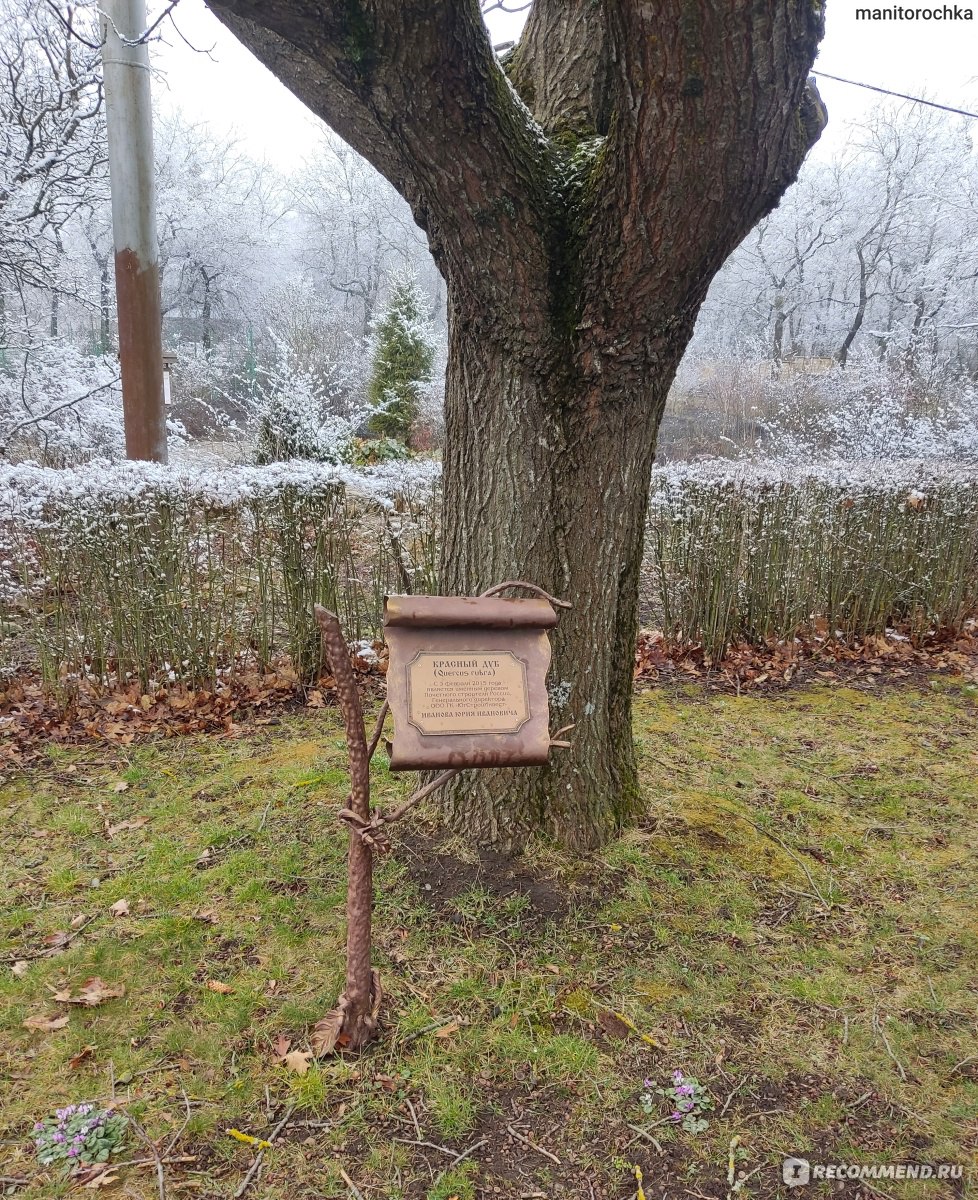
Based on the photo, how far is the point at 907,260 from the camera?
784 inches

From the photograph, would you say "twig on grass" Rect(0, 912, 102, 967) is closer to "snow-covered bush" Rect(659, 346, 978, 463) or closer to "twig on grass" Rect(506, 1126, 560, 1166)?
"twig on grass" Rect(506, 1126, 560, 1166)

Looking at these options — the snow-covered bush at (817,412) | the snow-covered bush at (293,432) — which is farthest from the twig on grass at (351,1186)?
the snow-covered bush at (817,412)

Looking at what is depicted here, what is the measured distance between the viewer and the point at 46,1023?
6.84ft

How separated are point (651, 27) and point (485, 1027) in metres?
2.56

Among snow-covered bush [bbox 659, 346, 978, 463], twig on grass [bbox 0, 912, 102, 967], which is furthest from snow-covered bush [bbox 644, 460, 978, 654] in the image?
snow-covered bush [bbox 659, 346, 978, 463]

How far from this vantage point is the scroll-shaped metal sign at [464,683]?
174 cm

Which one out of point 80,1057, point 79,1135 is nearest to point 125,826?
point 80,1057

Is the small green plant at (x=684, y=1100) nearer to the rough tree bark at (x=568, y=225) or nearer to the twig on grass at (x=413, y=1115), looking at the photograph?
the twig on grass at (x=413, y=1115)

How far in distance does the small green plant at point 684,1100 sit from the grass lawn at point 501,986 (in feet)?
0.08

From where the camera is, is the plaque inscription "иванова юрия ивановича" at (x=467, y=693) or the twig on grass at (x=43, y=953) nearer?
the plaque inscription "иванова юрия ивановича" at (x=467, y=693)

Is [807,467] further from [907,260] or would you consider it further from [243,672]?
[907,260]

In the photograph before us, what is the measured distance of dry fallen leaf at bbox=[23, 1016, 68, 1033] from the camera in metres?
2.07

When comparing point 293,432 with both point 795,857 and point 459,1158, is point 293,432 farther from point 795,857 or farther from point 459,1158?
point 459,1158

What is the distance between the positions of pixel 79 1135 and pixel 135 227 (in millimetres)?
4888
